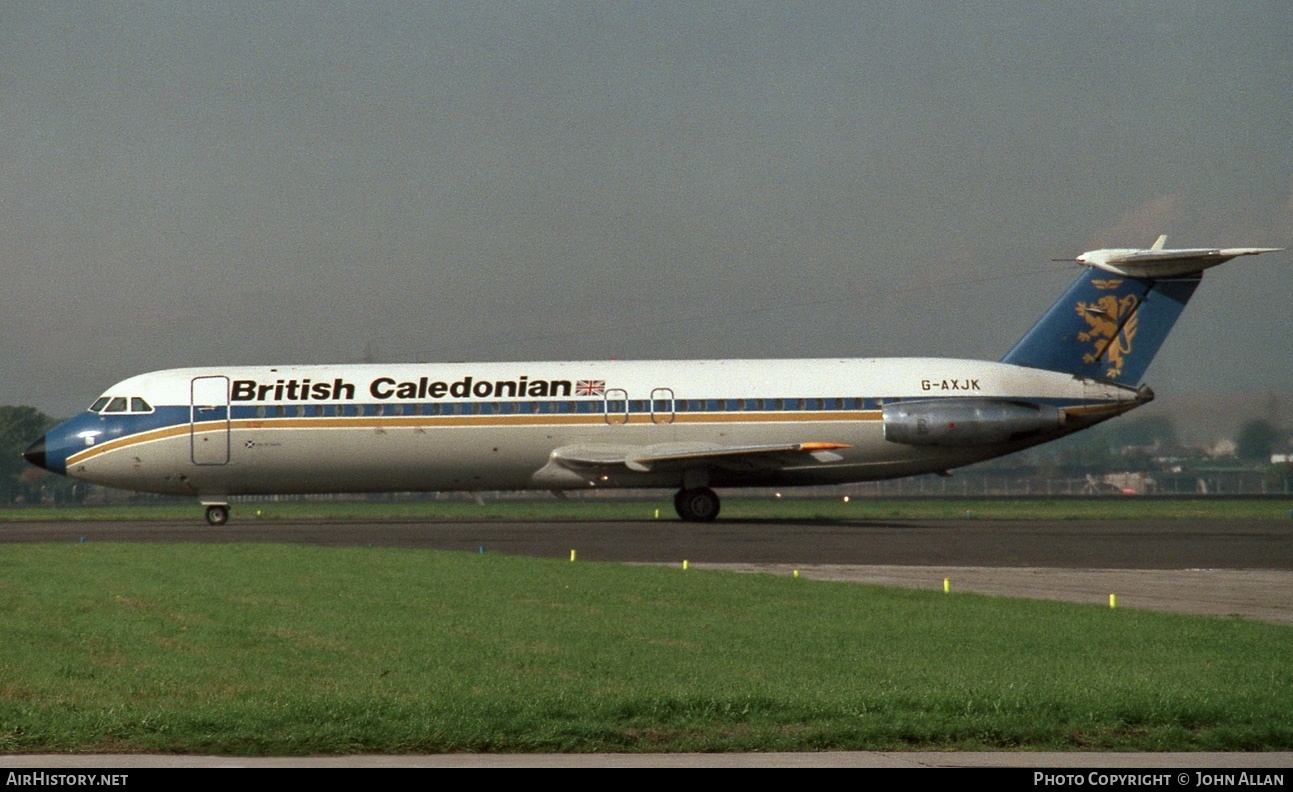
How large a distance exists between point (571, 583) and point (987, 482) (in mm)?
61252

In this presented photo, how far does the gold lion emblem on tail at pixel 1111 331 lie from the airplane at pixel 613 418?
0.04 meters

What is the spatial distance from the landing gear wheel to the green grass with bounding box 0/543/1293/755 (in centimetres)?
1881

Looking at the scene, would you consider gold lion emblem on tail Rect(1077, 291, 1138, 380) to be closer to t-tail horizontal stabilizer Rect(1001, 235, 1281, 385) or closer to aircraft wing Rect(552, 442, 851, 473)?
t-tail horizontal stabilizer Rect(1001, 235, 1281, 385)

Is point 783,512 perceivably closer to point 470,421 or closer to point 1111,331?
point 1111,331

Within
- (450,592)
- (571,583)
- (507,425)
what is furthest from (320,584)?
(507,425)

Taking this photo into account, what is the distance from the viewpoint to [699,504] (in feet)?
126

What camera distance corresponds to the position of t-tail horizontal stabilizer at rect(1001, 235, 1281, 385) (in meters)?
39.1

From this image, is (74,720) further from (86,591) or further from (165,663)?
(86,591)

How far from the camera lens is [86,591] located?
17.7 meters

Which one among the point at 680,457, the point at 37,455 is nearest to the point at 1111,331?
the point at 680,457

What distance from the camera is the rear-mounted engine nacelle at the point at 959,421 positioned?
123 ft

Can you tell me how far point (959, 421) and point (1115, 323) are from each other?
5.59m

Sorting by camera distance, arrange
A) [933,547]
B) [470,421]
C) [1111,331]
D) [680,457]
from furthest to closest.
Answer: [1111,331] < [470,421] < [680,457] < [933,547]
